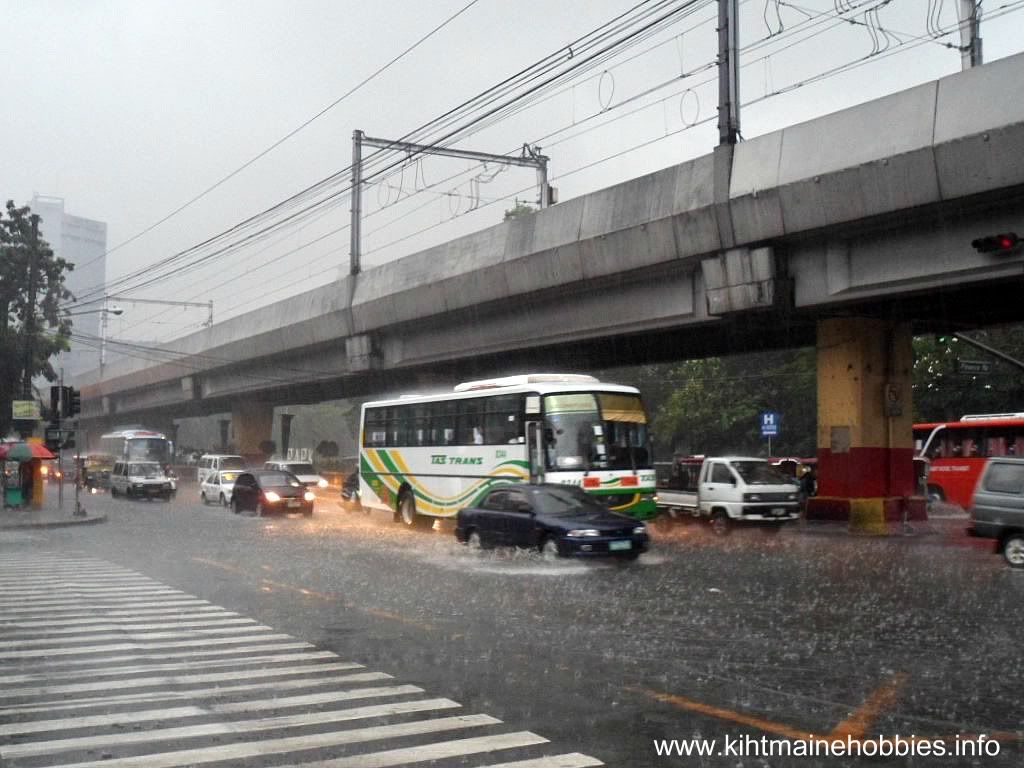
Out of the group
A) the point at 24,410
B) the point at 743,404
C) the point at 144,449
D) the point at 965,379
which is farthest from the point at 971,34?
the point at 144,449

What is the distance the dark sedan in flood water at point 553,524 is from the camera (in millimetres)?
18453

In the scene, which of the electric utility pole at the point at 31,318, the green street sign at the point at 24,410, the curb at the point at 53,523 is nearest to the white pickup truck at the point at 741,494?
the curb at the point at 53,523

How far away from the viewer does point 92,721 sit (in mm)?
7684

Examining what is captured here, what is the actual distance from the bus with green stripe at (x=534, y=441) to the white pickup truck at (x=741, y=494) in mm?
3065

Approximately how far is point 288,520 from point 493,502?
1481cm

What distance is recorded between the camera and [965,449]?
3569 centimetres

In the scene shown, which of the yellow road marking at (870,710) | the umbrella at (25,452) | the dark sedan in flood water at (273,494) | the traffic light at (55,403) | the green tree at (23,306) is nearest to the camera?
the yellow road marking at (870,710)

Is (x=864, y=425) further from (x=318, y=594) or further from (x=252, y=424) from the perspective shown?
(x=252, y=424)

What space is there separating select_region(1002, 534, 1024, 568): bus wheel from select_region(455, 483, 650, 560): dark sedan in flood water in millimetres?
5883

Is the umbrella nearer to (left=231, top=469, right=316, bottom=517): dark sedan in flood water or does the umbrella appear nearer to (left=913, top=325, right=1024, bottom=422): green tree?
(left=231, top=469, right=316, bottom=517): dark sedan in flood water

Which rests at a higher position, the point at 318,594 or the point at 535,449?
the point at 535,449

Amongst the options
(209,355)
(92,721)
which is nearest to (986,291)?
(92,721)

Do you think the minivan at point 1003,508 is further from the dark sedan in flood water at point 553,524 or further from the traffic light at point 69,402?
the traffic light at point 69,402

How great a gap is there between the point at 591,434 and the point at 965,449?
17631 mm
